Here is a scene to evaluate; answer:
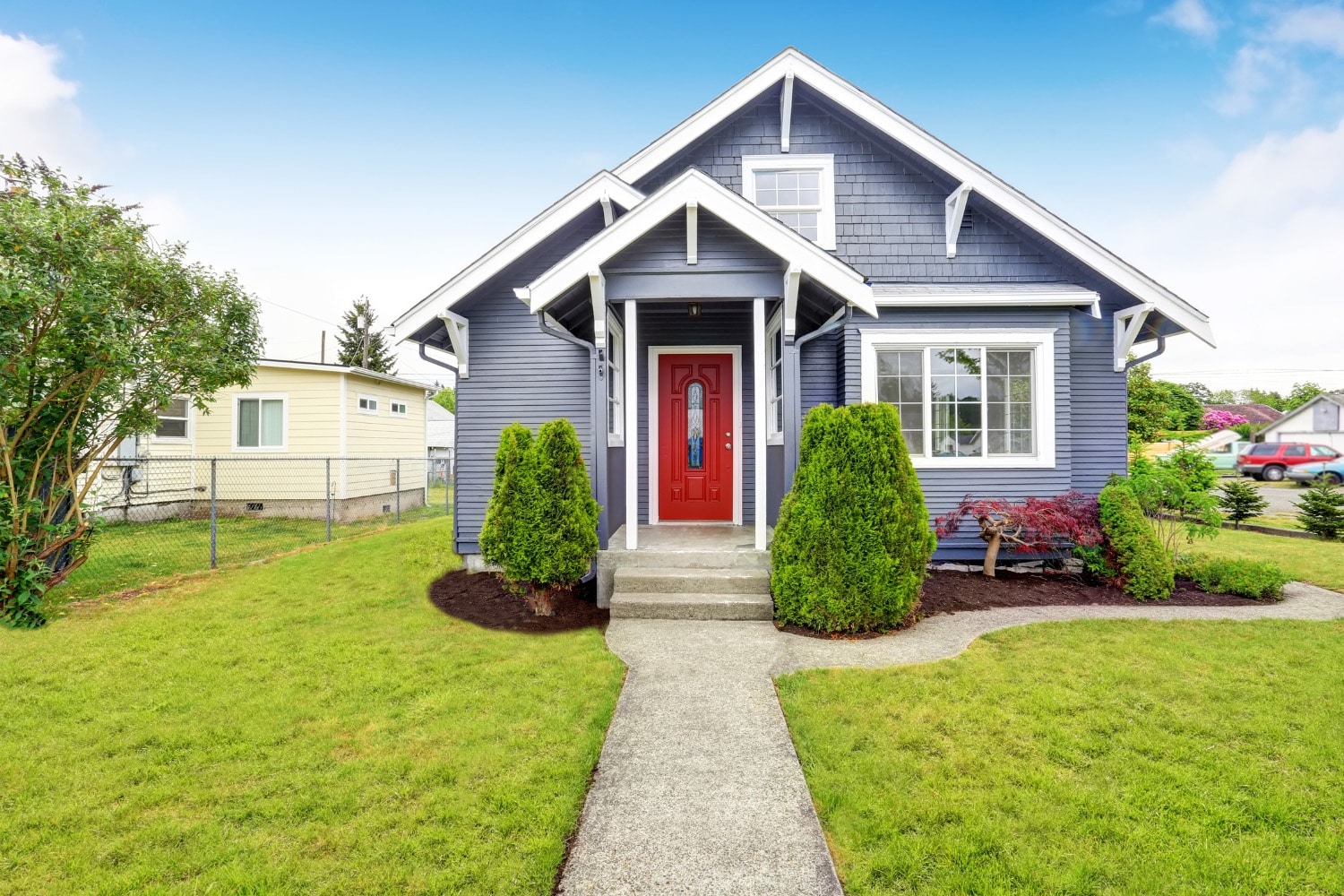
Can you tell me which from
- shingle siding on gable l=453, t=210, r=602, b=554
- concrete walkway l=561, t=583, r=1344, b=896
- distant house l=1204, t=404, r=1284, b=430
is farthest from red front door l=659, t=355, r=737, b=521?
distant house l=1204, t=404, r=1284, b=430

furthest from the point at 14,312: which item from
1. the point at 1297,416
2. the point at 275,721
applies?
the point at 1297,416

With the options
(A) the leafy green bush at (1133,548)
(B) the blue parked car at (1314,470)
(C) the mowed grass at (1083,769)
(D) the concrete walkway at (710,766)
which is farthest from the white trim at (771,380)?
(B) the blue parked car at (1314,470)

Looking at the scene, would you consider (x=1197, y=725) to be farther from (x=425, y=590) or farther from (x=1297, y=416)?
(x=1297, y=416)

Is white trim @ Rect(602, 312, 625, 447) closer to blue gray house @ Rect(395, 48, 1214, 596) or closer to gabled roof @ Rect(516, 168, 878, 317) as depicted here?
blue gray house @ Rect(395, 48, 1214, 596)

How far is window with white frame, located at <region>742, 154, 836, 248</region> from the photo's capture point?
7.64 metres

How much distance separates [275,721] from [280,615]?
2611 millimetres

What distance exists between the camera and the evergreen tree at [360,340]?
3266 centimetres

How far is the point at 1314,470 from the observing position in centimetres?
2081

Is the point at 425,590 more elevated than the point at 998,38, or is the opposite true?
the point at 998,38

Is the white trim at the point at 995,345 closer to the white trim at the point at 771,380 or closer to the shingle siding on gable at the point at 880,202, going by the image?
the shingle siding on gable at the point at 880,202

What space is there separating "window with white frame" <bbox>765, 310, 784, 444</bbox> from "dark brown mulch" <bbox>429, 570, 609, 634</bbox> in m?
2.78

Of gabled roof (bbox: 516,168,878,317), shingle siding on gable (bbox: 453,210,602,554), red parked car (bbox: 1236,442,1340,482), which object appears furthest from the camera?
red parked car (bbox: 1236,442,1340,482)

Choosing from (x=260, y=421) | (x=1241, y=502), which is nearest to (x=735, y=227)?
(x=260, y=421)

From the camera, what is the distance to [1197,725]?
10.5ft
